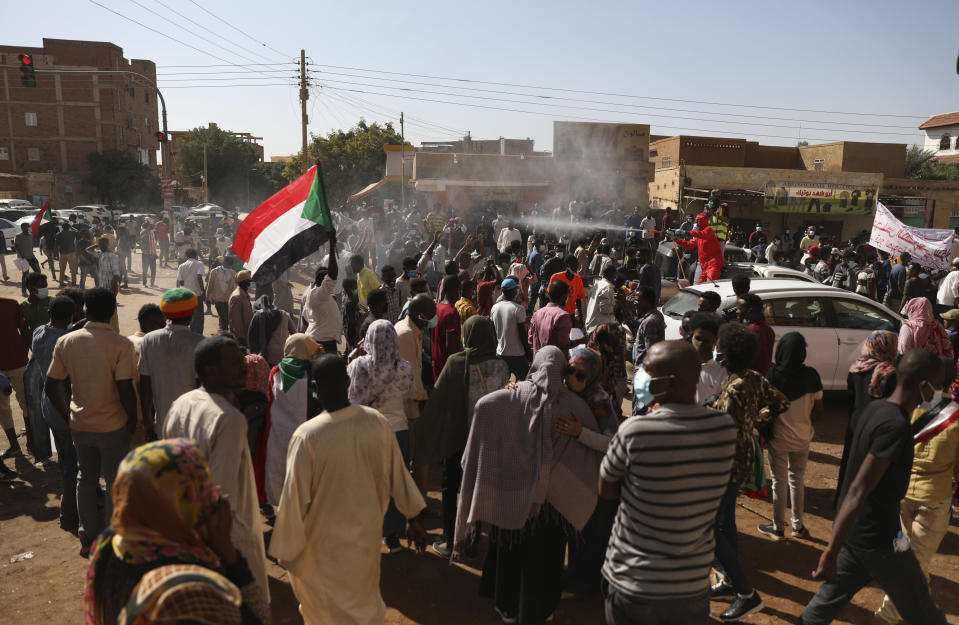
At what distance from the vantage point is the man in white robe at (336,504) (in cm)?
323

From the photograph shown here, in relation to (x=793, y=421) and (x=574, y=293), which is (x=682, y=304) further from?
(x=793, y=421)

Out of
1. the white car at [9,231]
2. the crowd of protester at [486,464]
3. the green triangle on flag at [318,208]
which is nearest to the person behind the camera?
the crowd of protester at [486,464]

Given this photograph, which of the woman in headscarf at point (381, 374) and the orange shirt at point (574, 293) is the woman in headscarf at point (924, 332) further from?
the woman in headscarf at point (381, 374)

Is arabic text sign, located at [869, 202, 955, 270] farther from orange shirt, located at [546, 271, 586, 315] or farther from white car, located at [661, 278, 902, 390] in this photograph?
orange shirt, located at [546, 271, 586, 315]

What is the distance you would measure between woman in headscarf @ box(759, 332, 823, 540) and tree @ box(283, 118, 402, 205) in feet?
150

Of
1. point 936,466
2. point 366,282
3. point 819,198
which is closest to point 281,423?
point 936,466

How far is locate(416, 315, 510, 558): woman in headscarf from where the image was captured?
4.79 m

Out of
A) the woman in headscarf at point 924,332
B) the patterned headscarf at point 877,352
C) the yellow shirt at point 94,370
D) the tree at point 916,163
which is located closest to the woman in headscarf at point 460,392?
the yellow shirt at point 94,370

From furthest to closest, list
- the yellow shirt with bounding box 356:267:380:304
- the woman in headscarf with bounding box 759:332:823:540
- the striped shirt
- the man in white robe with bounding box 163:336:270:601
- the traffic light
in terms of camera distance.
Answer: the traffic light
the yellow shirt with bounding box 356:267:380:304
the woman in headscarf with bounding box 759:332:823:540
the man in white robe with bounding box 163:336:270:601
the striped shirt

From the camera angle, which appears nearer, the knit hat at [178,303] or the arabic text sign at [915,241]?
the knit hat at [178,303]

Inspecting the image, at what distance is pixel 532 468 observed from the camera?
383 cm

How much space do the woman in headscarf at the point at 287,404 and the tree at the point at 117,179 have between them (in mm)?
55616

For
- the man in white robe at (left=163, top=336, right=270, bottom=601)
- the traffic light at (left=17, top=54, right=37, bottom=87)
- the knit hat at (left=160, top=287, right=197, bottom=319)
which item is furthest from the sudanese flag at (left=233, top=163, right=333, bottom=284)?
the traffic light at (left=17, top=54, right=37, bottom=87)

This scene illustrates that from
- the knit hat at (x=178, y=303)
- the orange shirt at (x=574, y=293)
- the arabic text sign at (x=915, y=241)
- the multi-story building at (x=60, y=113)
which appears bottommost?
the orange shirt at (x=574, y=293)
